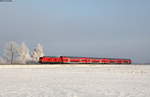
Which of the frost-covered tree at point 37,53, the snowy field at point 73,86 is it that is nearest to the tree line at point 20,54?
the frost-covered tree at point 37,53

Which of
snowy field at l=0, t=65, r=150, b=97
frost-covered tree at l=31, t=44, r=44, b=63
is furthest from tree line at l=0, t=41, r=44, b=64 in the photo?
snowy field at l=0, t=65, r=150, b=97

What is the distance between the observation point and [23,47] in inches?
3041

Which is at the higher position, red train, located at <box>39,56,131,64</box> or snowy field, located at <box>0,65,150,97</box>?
red train, located at <box>39,56,131,64</box>

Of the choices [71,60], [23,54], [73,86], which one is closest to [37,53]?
[23,54]

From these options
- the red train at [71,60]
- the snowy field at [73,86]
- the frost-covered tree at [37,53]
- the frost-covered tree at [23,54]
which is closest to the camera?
the snowy field at [73,86]

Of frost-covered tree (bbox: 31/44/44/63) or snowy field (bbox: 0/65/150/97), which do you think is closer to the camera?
snowy field (bbox: 0/65/150/97)

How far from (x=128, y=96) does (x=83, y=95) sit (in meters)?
2.34

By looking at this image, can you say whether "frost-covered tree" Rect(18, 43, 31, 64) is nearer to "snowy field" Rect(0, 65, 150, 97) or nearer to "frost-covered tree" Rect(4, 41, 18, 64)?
"frost-covered tree" Rect(4, 41, 18, 64)

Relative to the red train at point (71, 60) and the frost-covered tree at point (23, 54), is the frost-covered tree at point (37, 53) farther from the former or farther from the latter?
the red train at point (71, 60)

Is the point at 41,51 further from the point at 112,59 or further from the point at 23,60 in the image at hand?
the point at 112,59

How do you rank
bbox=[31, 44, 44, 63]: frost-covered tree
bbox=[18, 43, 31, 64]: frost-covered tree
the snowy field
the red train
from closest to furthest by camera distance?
1. the snowy field
2. the red train
3. bbox=[18, 43, 31, 64]: frost-covered tree
4. bbox=[31, 44, 44, 63]: frost-covered tree

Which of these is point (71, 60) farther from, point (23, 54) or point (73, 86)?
point (73, 86)

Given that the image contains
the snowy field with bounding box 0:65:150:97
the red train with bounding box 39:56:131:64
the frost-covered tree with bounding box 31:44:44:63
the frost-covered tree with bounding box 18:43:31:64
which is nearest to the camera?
the snowy field with bounding box 0:65:150:97

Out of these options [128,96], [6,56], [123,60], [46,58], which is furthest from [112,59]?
[128,96]
